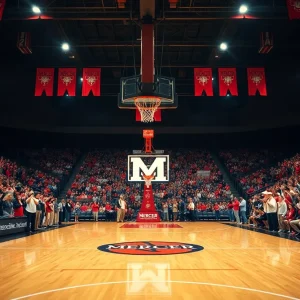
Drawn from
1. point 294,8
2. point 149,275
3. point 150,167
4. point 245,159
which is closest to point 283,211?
point 294,8

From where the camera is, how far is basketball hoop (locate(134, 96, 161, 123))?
11.1 m

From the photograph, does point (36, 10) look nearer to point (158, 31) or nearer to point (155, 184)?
point (158, 31)

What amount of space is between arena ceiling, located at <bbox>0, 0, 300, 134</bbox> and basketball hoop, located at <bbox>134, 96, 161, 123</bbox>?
264 centimetres

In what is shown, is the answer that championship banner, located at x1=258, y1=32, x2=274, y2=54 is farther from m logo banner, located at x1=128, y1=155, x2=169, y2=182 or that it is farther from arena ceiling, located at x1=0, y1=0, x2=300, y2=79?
m logo banner, located at x1=128, y1=155, x2=169, y2=182

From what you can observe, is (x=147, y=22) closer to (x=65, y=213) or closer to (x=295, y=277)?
(x=295, y=277)

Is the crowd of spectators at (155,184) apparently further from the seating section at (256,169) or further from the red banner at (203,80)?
the red banner at (203,80)

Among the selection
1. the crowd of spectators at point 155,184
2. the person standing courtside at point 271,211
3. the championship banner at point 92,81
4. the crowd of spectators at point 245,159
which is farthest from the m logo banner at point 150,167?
the crowd of spectators at point 245,159

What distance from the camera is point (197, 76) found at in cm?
1609

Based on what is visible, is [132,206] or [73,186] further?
[73,186]

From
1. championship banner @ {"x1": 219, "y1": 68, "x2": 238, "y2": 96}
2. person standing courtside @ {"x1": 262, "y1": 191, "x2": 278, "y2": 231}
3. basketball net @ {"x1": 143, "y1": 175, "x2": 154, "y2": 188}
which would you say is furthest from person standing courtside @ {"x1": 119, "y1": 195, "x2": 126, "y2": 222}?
person standing courtside @ {"x1": 262, "y1": 191, "x2": 278, "y2": 231}

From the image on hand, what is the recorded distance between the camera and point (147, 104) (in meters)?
12.0

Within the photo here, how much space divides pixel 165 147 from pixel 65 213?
11720 mm

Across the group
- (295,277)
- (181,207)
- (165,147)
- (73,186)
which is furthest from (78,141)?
(295,277)

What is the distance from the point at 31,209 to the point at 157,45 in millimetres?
8805
